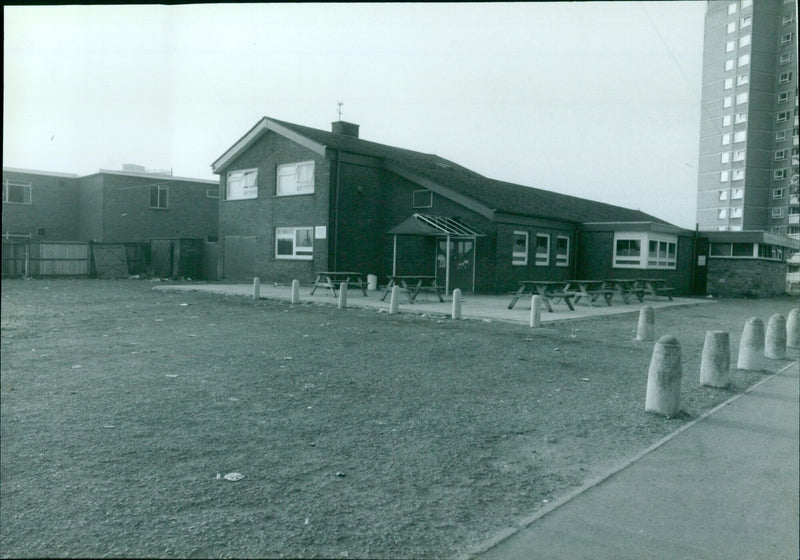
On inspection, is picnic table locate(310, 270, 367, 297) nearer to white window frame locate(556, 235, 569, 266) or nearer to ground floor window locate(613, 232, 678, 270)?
white window frame locate(556, 235, 569, 266)

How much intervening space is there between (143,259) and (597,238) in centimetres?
2352

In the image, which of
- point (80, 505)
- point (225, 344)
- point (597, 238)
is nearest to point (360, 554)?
point (80, 505)

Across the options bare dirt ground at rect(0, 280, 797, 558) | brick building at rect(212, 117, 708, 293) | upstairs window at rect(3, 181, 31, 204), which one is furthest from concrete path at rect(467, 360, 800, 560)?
upstairs window at rect(3, 181, 31, 204)

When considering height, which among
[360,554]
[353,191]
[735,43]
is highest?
[353,191]

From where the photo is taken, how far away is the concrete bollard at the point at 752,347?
895 cm

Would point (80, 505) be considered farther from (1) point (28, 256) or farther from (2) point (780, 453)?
(1) point (28, 256)

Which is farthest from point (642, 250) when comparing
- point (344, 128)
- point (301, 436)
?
point (301, 436)

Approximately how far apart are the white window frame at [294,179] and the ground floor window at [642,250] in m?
13.8

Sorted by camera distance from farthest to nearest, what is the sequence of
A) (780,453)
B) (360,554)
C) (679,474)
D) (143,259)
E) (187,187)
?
(187,187)
(143,259)
(780,453)
(679,474)
(360,554)

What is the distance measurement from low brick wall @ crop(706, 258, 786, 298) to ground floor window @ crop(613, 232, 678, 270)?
135 inches

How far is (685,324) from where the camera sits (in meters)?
15.6

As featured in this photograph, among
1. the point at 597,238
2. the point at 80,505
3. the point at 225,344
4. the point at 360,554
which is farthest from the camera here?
the point at 597,238

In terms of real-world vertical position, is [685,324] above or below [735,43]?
below

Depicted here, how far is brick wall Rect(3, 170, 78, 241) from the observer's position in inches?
1370
